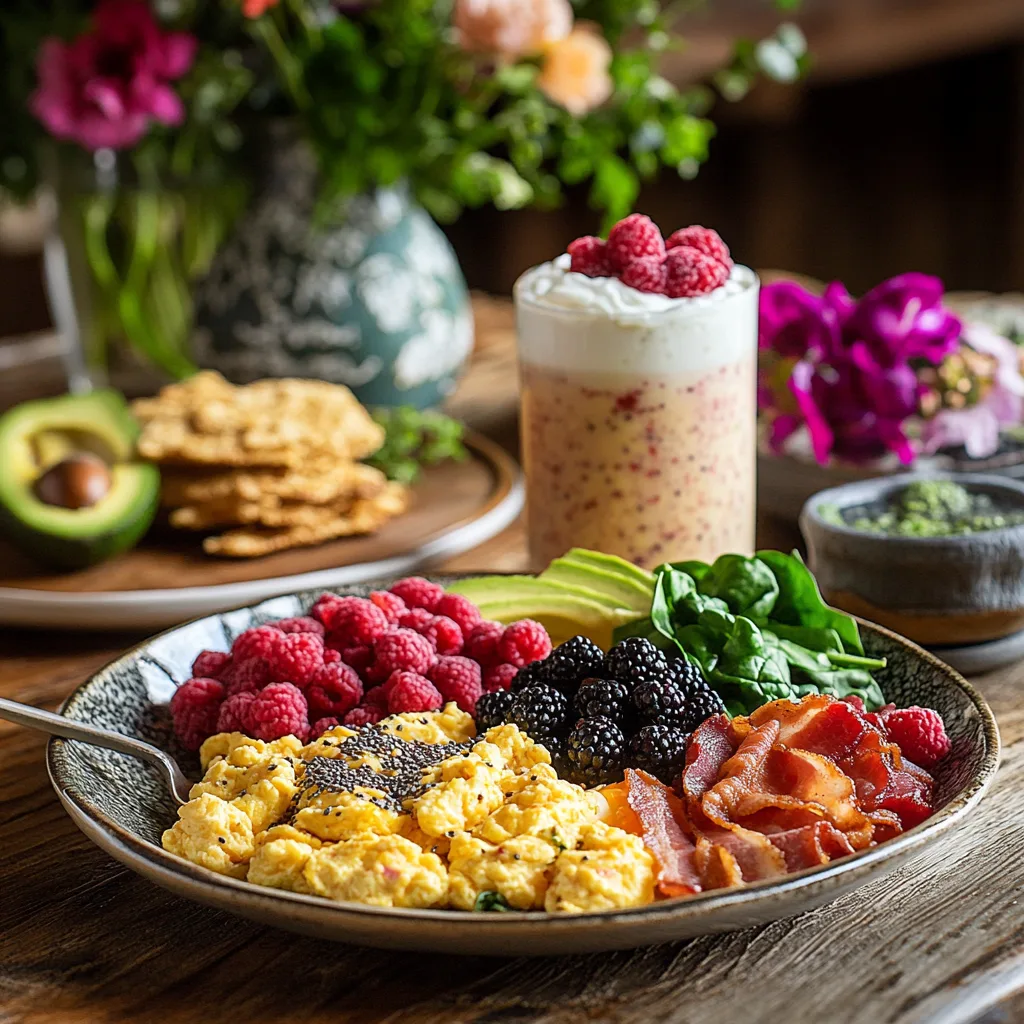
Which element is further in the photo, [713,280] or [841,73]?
[841,73]

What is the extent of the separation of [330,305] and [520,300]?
72 cm

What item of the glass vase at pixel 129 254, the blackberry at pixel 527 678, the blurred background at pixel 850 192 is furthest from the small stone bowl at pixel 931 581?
the blurred background at pixel 850 192

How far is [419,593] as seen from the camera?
5.26ft

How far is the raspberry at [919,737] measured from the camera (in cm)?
134

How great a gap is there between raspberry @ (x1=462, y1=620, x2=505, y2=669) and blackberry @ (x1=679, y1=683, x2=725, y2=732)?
0.84 ft

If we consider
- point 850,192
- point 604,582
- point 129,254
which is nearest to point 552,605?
point 604,582

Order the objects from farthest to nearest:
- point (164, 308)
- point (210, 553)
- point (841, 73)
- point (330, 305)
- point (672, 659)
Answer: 1. point (841, 73)
2. point (164, 308)
3. point (330, 305)
4. point (210, 553)
5. point (672, 659)

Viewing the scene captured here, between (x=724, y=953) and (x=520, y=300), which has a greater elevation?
(x=520, y=300)

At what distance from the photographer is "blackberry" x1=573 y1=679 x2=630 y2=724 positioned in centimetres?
133

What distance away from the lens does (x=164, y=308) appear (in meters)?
3.06

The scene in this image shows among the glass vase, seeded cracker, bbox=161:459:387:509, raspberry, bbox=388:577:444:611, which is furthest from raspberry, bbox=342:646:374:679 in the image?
the glass vase

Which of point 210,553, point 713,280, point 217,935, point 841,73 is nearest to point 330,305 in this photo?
point 210,553

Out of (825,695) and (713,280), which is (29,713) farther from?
(713,280)

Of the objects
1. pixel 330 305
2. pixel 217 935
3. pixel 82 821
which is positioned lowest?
pixel 217 935
